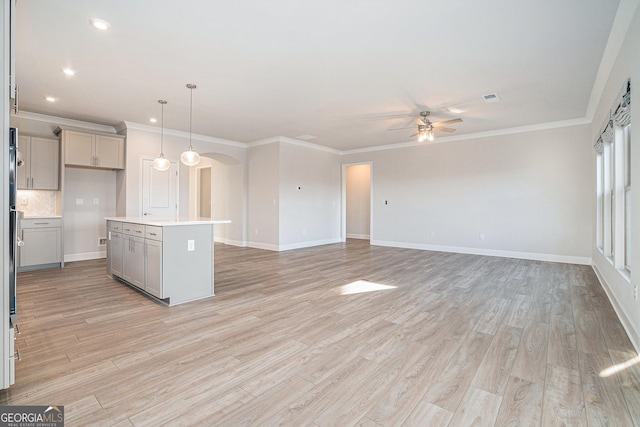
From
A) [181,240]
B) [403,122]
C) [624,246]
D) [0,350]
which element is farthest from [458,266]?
[0,350]

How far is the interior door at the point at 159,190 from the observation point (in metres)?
6.45

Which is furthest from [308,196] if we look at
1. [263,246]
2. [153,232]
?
[153,232]

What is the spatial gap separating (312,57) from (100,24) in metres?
1.99

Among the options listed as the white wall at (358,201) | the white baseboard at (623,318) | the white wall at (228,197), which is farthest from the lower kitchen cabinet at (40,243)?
the white baseboard at (623,318)

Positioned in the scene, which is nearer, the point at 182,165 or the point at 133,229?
the point at 133,229

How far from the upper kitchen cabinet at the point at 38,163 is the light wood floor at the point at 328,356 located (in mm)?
1997

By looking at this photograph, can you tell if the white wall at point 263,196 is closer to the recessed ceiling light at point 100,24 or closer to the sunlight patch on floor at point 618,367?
the recessed ceiling light at point 100,24

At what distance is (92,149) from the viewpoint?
19.1ft

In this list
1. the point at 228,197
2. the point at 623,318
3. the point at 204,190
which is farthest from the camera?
→ the point at 204,190

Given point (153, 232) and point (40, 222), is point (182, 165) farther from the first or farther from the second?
point (153, 232)

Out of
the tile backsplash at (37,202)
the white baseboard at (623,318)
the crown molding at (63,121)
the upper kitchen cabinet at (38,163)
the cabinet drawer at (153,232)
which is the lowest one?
the white baseboard at (623,318)

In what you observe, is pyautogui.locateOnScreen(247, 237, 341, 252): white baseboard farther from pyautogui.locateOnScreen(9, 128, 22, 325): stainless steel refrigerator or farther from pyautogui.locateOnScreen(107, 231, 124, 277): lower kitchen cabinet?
pyautogui.locateOnScreen(9, 128, 22, 325): stainless steel refrigerator

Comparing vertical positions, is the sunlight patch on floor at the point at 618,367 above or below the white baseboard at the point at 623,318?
below

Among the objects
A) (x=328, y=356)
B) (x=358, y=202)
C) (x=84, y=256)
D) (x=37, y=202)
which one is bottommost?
(x=328, y=356)
